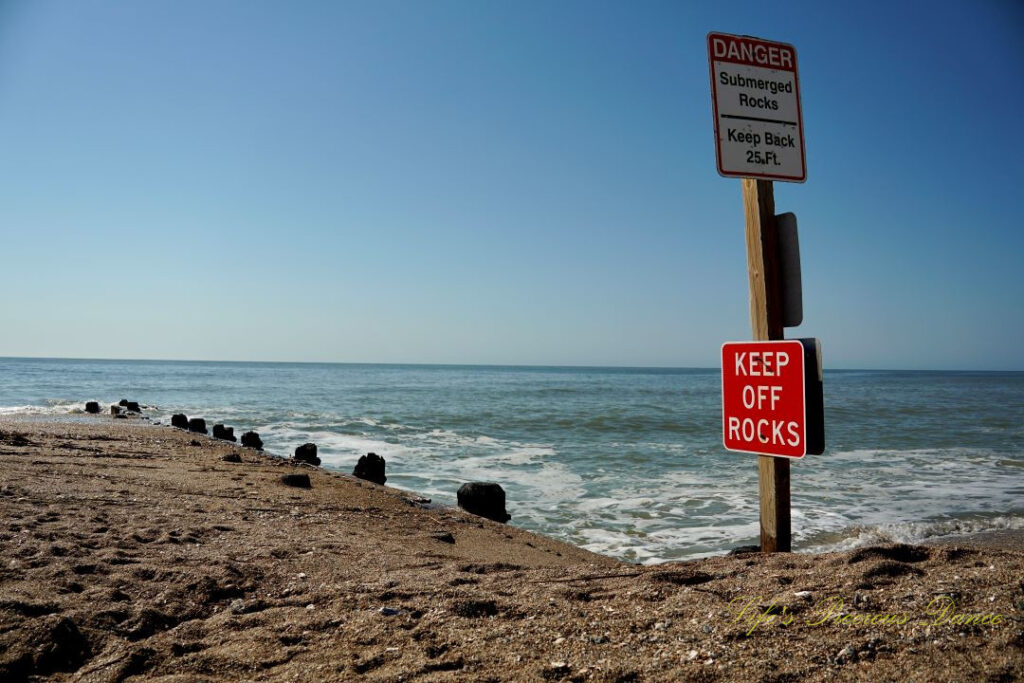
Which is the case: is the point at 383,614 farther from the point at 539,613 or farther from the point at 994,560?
the point at 994,560

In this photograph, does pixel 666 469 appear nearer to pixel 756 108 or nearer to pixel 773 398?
pixel 773 398

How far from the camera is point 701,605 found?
12.0 ft

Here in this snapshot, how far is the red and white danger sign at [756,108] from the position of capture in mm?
3314

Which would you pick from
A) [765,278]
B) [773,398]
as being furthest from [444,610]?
[765,278]

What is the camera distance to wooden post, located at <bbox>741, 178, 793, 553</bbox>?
134 inches

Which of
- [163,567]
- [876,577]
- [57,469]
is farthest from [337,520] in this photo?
[876,577]

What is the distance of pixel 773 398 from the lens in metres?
3.17

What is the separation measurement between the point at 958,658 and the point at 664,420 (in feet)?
77.1

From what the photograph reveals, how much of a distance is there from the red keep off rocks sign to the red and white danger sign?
0.97m

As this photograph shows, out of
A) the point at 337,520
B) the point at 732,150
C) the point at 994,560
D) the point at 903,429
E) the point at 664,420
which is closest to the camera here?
the point at 732,150

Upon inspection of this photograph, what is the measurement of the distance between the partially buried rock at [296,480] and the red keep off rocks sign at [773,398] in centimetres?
746

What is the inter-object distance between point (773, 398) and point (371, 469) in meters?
9.64

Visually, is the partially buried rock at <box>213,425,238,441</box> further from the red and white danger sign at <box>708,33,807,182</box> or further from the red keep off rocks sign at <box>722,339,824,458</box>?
the red and white danger sign at <box>708,33,807,182</box>

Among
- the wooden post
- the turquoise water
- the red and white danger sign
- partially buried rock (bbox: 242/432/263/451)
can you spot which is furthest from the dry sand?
partially buried rock (bbox: 242/432/263/451)
